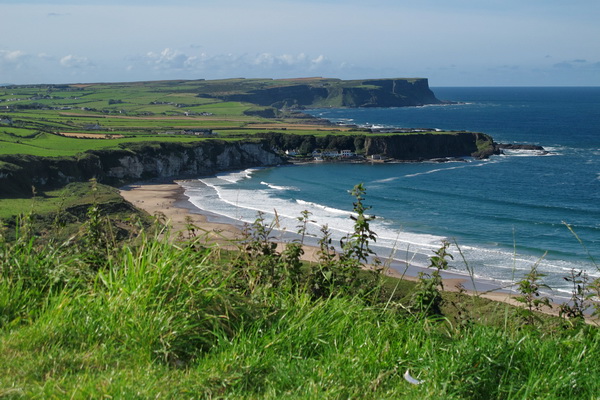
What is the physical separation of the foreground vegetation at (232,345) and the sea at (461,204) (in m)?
8.95

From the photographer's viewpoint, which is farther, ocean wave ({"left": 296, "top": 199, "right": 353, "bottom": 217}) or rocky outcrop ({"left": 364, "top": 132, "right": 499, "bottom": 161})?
rocky outcrop ({"left": 364, "top": 132, "right": 499, "bottom": 161})

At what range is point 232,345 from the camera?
15.4 feet

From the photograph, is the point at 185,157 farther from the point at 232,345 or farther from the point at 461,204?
the point at 232,345

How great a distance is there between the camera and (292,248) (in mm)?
7125

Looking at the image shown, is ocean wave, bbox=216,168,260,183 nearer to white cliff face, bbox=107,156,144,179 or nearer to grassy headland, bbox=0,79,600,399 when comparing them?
white cliff face, bbox=107,156,144,179

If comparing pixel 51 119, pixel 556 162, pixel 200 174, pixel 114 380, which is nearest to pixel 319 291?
pixel 114 380

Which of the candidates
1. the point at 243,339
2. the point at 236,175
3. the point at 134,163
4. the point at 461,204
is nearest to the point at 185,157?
the point at 236,175

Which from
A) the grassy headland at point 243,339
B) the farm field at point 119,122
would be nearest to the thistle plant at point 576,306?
the grassy headland at point 243,339

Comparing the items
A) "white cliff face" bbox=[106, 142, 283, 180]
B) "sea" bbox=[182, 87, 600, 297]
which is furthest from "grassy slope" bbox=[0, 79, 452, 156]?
"sea" bbox=[182, 87, 600, 297]

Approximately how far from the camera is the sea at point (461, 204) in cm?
3403

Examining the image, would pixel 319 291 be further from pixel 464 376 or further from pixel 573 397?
pixel 573 397

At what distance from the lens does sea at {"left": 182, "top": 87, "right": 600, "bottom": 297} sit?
112 feet

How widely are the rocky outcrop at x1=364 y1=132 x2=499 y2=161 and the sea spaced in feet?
16.7

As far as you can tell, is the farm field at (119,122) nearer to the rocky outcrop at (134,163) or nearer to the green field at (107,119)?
the green field at (107,119)
